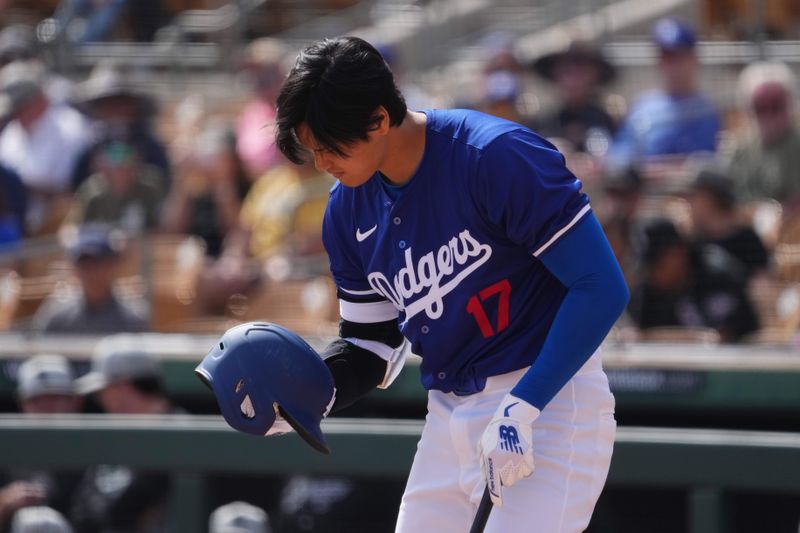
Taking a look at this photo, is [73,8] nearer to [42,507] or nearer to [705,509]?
[42,507]

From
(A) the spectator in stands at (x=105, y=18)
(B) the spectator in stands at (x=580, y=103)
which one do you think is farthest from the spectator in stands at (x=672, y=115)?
(A) the spectator in stands at (x=105, y=18)

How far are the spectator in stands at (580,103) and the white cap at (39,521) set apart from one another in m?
3.65

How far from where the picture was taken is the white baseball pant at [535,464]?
309 cm

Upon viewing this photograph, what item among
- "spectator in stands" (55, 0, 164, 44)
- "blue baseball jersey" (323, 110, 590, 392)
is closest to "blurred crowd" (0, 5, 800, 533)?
"spectator in stands" (55, 0, 164, 44)

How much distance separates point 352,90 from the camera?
2.98 m

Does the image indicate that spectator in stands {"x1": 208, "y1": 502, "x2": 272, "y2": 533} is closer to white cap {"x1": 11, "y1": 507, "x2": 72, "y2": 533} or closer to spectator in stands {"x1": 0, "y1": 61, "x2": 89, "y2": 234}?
white cap {"x1": 11, "y1": 507, "x2": 72, "y2": 533}

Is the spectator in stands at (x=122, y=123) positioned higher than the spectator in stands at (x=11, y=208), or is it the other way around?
the spectator in stands at (x=122, y=123)

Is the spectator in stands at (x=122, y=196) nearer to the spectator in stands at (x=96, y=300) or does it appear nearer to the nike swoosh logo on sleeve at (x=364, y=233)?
the spectator in stands at (x=96, y=300)

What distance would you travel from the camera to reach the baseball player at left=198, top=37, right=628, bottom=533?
2988 millimetres

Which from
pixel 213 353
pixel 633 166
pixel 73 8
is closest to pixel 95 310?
pixel 633 166

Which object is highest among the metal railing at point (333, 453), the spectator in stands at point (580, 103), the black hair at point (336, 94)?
the black hair at point (336, 94)

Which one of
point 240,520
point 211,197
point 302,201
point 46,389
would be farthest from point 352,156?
point 211,197

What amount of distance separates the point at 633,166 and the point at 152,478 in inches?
114

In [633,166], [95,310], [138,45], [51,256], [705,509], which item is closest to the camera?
[705,509]
